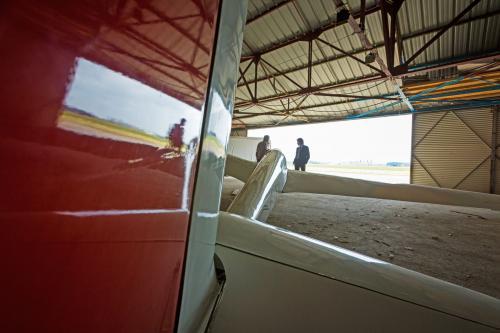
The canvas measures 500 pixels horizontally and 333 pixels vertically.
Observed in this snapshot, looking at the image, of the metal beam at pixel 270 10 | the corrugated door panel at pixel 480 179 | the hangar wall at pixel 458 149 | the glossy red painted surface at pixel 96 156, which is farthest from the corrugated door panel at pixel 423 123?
the glossy red painted surface at pixel 96 156

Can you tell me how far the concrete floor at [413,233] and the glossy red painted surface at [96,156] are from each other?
114 cm

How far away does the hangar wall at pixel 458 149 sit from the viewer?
7.17 meters

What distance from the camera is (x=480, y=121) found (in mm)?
7348

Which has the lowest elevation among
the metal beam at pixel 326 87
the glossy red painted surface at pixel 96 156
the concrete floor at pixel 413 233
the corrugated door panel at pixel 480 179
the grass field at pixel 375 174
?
the concrete floor at pixel 413 233

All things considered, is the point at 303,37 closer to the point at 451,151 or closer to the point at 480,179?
the point at 451,151

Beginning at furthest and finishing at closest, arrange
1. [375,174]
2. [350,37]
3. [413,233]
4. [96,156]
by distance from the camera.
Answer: [375,174], [350,37], [413,233], [96,156]

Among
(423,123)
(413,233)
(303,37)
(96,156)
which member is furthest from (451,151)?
(96,156)

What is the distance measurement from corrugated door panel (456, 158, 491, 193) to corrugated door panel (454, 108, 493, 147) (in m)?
0.69

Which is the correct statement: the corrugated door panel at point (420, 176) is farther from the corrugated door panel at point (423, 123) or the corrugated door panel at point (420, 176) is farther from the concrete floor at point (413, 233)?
the concrete floor at point (413, 233)

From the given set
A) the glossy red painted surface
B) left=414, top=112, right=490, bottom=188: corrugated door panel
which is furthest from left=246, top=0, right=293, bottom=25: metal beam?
left=414, top=112, right=490, bottom=188: corrugated door panel

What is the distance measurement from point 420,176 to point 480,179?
1.49 metres

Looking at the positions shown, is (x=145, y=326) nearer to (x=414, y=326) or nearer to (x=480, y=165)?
(x=414, y=326)

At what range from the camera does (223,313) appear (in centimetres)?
51

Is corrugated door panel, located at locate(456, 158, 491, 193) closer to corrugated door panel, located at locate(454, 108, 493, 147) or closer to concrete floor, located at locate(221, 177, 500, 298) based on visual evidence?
corrugated door panel, located at locate(454, 108, 493, 147)
